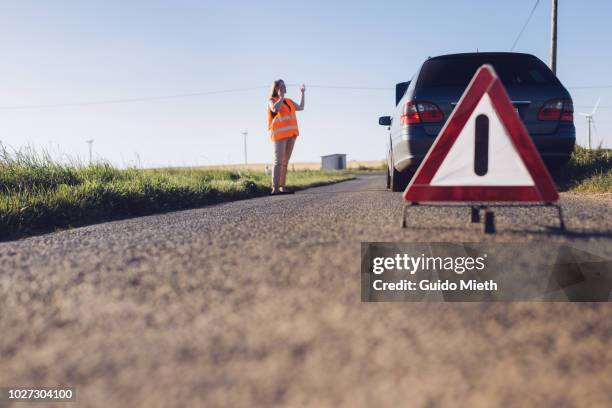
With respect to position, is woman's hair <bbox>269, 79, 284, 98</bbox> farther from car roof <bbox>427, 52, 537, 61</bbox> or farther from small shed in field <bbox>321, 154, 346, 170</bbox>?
small shed in field <bbox>321, 154, 346, 170</bbox>

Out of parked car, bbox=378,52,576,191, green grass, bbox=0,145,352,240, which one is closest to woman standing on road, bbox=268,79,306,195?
green grass, bbox=0,145,352,240

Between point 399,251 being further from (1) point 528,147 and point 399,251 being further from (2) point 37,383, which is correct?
(2) point 37,383

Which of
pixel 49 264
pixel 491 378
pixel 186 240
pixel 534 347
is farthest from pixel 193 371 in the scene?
pixel 186 240

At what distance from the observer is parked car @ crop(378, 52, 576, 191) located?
5.55 meters

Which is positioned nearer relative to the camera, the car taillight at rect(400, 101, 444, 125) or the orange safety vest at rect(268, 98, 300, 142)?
the car taillight at rect(400, 101, 444, 125)

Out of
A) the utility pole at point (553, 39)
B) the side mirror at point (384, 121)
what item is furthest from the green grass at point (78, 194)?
the utility pole at point (553, 39)

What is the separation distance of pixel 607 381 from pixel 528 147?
1882mm

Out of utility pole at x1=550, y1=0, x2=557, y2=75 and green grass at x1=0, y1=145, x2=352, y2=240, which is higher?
utility pole at x1=550, y1=0, x2=557, y2=75

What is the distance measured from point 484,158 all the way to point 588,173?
6.30 metres

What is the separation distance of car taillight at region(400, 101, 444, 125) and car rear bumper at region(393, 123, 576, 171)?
78 mm

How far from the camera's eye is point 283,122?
885cm

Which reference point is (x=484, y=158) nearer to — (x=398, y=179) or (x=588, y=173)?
(x=398, y=179)

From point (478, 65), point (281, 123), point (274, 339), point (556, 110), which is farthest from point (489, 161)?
point (281, 123)

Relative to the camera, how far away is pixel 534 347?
4.47 ft
